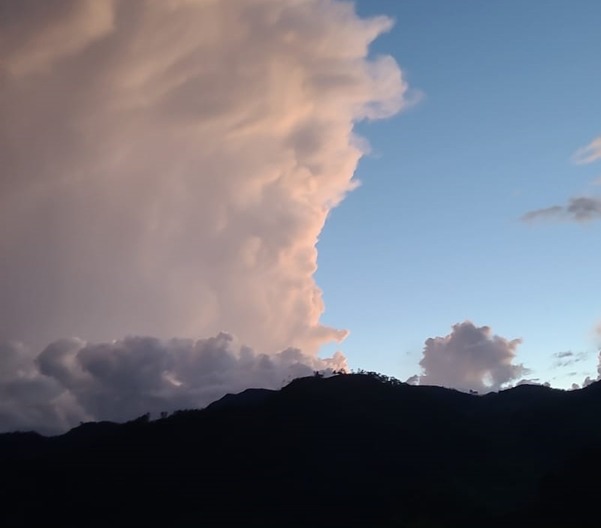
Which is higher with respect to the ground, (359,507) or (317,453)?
(317,453)

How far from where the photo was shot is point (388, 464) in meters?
183

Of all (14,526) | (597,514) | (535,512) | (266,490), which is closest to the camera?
(597,514)

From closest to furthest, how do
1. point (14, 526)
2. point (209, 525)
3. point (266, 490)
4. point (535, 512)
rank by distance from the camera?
point (535, 512) < point (209, 525) < point (266, 490) < point (14, 526)

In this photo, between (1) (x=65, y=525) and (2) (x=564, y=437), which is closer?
(1) (x=65, y=525)

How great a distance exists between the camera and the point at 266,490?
176 metres

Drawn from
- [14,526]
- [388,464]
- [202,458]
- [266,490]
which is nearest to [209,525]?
[266,490]

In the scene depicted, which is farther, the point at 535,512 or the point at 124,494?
the point at 124,494

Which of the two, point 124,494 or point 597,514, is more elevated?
point 124,494

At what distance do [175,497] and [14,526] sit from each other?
47.5 metres

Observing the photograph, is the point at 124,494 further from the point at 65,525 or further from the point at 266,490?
the point at 266,490

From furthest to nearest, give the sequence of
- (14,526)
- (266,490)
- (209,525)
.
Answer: (14,526), (266,490), (209,525)

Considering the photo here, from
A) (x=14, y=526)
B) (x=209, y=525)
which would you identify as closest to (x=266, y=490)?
(x=209, y=525)

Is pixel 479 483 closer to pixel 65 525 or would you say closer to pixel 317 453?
pixel 317 453

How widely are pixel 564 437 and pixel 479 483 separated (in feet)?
124
